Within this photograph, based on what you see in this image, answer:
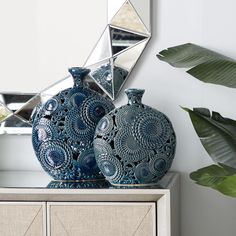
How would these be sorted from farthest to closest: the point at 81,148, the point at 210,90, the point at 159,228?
1. the point at 210,90
2. the point at 81,148
3. the point at 159,228

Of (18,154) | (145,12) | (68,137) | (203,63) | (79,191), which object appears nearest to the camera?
(79,191)

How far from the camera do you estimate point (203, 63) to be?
1816 mm

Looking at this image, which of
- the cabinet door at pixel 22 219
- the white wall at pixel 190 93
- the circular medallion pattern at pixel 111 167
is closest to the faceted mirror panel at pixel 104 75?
the white wall at pixel 190 93

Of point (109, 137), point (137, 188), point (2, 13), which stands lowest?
point (137, 188)

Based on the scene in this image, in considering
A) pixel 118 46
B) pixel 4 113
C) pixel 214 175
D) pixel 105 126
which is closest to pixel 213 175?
pixel 214 175

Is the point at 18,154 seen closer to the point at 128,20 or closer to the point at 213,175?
the point at 128,20

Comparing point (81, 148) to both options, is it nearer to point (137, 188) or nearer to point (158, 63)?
point (137, 188)

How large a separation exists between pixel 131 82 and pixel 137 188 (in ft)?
1.74

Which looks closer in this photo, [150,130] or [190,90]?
[150,130]

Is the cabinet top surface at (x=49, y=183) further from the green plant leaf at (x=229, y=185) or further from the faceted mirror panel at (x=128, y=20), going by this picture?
the faceted mirror panel at (x=128, y=20)

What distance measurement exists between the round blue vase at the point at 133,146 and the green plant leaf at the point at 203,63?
29 cm

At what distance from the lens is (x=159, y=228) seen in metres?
1.56

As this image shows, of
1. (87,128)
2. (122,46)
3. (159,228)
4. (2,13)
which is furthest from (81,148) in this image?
(2,13)

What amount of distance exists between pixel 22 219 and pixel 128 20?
2.51ft
